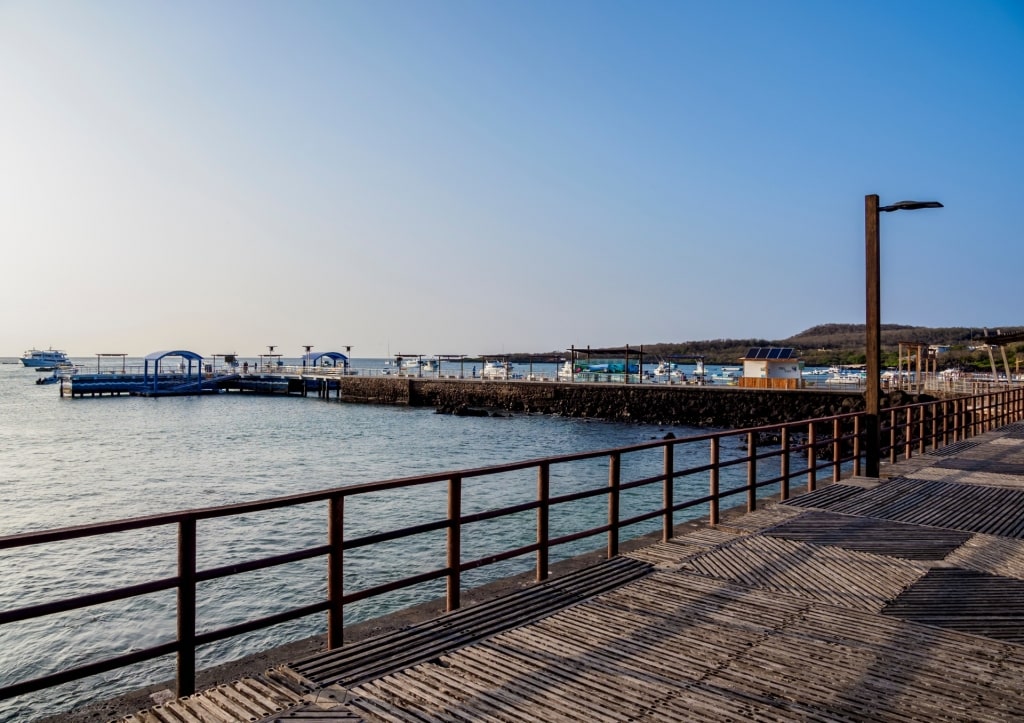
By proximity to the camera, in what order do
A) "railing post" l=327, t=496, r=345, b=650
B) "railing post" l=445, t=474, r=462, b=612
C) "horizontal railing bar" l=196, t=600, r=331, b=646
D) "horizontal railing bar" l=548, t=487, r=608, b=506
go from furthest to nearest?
"horizontal railing bar" l=548, t=487, r=608, b=506 < "railing post" l=445, t=474, r=462, b=612 < "railing post" l=327, t=496, r=345, b=650 < "horizontal railing bar" l=196, t=600, r=331, b=646

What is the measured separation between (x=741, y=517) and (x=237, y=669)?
21.9 ft

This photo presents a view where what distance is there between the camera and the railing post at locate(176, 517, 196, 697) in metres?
3.96

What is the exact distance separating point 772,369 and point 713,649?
155 ft

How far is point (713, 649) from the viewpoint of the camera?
463 cm

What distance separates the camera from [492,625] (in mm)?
5102

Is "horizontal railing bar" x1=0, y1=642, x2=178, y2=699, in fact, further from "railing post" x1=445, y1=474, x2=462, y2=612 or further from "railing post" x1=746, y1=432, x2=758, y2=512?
"railing post" x1=746, y1=432, x2=758, y2=512

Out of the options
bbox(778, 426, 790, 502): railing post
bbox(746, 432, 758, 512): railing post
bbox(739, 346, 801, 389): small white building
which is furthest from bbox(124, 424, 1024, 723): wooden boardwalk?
bbox(739, 346, 801, 389): small white building

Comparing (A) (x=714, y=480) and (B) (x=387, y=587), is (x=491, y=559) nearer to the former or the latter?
(B) (x=387, y=587)

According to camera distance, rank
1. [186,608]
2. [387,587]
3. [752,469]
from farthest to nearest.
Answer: [752,469], [387,587], [186,608]

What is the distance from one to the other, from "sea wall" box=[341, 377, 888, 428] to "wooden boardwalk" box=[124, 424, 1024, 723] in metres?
36.6

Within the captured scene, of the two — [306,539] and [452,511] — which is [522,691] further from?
[306,539]

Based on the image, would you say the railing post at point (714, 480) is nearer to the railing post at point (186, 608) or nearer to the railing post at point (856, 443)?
the railing post at point (856, 443)

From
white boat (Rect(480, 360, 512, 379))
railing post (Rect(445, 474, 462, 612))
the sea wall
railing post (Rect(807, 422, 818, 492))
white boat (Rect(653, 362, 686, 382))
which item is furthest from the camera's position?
white boat (Rect(480, 360, 512, 379))

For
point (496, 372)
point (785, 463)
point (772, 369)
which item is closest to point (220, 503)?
point (785, 463)
